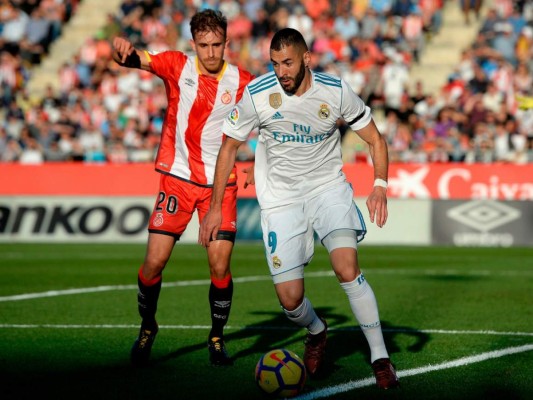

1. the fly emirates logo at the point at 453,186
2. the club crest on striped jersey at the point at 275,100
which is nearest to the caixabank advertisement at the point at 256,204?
the fly emirates logo at the point at 453,186

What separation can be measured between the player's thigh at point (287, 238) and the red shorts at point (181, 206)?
793 millimetres

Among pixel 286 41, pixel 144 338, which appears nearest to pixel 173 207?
pixel 144 338

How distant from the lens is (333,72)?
25.0 metres

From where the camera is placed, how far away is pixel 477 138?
897 inches

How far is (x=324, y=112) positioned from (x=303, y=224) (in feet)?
2.54

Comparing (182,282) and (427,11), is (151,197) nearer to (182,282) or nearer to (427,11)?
(182,282)

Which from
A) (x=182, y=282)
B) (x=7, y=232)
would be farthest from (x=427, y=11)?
(x=182, y=282)

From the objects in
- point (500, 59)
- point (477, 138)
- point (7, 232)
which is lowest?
point (7, 232)

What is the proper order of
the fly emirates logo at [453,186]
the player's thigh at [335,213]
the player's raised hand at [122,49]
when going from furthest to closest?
the fly emirates logo at [453,186] → the player's raised hand at [122,49] → the player's thigh at [335,213]

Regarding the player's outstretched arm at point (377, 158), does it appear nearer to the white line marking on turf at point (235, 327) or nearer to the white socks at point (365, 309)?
the white socks at point (365, 309)

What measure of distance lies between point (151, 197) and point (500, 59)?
856 centimetres

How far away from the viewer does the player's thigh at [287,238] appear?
7.57m

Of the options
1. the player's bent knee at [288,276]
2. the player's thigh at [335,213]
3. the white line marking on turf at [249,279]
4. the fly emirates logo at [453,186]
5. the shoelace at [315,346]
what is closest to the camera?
the player's thigh at [335,213]

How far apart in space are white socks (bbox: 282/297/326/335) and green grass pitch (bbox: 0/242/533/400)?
0.99ft
